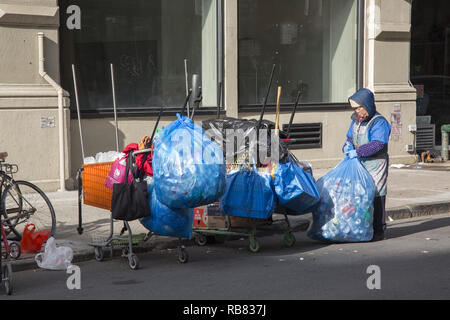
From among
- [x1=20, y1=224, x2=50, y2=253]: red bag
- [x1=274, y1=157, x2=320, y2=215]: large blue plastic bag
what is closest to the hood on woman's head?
[x1=274, y1=157, x2=320, y2=215]: large blue plastic bag

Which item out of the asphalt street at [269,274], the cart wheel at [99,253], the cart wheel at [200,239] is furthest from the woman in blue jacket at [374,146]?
the cart wheel at [99,253]

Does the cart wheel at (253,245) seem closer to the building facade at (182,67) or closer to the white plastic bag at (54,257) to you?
the white plastic bag at (54,257)

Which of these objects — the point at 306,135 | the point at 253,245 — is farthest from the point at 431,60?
the point at 253,245

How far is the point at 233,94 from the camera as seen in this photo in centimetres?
1378

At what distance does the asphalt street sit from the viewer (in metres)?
6.10

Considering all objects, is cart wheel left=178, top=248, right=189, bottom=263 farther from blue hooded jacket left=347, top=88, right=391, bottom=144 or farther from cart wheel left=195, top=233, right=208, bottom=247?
blue hooded jacket left=347, top=88, right=391, bottom=144

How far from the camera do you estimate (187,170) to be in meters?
6.68

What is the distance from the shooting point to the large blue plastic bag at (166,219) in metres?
7.10

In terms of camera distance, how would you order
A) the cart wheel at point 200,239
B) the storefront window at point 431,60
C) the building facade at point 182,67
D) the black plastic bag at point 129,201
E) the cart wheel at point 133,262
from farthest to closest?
the storefront window at point 431,60, the building facade at point 182,67, the cart wheel at point 200,239, the cart wheel at point 133,262, the black plastic bag at point 129,201

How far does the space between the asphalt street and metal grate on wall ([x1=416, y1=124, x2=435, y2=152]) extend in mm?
8214

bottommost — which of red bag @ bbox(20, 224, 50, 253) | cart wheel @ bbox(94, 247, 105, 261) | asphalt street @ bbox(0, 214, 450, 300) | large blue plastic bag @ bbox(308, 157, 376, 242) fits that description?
asphalt street @ bbox(0, 214, 450, 300)

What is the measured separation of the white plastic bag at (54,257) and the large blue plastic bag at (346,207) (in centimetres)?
293

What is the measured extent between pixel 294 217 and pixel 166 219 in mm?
3455

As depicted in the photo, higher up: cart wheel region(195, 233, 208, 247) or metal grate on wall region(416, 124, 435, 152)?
metal grate on wall region(416, 124, 435, 152)
